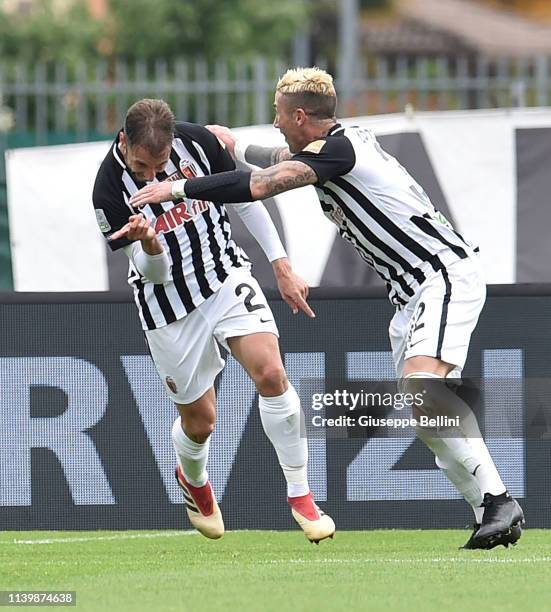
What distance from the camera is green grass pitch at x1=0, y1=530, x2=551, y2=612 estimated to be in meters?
5.60

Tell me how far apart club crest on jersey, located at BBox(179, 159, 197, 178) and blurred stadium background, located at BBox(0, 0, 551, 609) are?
1042mm

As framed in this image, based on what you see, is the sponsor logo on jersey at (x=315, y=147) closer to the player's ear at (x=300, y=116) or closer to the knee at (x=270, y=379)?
the player's ear at (x=300, y=116)

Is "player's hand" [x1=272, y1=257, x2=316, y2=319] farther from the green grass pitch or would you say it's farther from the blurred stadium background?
the green grass pitch

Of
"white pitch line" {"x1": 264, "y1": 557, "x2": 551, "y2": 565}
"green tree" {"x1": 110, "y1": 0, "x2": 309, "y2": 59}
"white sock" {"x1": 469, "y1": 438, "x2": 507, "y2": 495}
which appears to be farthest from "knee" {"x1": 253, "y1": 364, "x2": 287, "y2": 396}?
"green tree" {"x1": 110, "y1": 0, "x2": 309, "y2": 59}

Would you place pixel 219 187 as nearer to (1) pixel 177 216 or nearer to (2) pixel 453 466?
(1) pixel 177 216

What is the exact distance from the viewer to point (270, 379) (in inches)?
286

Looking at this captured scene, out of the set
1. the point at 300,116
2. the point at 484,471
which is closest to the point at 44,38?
the point at 300,116

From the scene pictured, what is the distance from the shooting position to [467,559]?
6.80 m

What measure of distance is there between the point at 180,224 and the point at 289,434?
1.12 meters

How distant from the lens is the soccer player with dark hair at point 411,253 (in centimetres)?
691

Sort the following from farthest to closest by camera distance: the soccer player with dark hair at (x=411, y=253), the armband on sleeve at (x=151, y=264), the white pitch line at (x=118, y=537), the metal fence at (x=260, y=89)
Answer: the metal fence at (x=260, y=89) < the white pitch line at (x=118, y=537) < the armband on sleeve at (x=151, y=264) < the soccer player with dark hair at (x=411, y=253)

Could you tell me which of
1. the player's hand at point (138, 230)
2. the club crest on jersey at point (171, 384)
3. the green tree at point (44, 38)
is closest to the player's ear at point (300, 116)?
the player's hand at point (138, 230)

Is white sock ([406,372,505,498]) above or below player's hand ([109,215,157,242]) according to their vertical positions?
below

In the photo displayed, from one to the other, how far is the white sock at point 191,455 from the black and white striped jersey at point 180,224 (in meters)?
0.56
